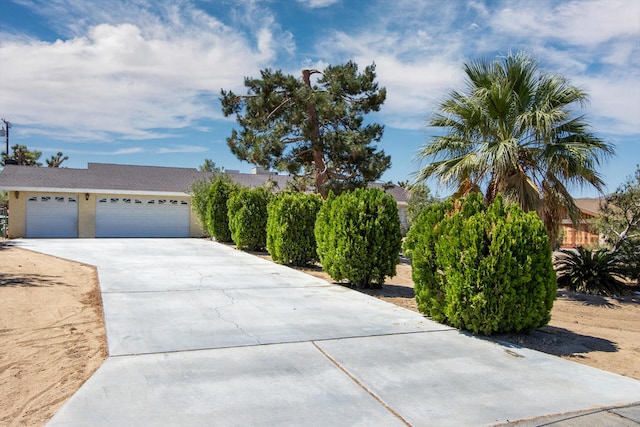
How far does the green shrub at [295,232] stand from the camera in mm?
12172

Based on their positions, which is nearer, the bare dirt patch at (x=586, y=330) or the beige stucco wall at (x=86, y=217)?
the bare dirt patch at (x=586, y=330)

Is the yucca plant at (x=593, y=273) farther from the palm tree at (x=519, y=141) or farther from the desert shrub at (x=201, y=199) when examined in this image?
the desert shrub at (x=201, y=199)

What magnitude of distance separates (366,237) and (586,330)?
3796 mm

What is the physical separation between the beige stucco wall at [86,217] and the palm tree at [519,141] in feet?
60.5

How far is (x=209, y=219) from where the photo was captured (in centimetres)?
1980

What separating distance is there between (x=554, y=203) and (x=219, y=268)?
7.61 m

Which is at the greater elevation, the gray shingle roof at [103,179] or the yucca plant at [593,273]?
the gray shingle roof at [103,179]

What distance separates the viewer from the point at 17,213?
852 inches

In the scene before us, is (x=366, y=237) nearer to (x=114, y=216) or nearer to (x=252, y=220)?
(x=252, y=220)

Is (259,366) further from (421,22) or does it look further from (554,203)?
(421,22)

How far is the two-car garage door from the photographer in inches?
872

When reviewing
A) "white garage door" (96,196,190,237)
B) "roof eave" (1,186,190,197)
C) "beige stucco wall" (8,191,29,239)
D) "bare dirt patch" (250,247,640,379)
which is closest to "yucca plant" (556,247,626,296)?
"bare dirt patch" (250,247,640,379)

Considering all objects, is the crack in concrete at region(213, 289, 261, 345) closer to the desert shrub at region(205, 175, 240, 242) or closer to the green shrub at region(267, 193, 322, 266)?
Result: the green shrub at region(267, 193, 322, 266)

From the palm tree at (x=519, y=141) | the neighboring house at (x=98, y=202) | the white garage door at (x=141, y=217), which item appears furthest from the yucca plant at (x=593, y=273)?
the white garage door at (x=141, y=217)
